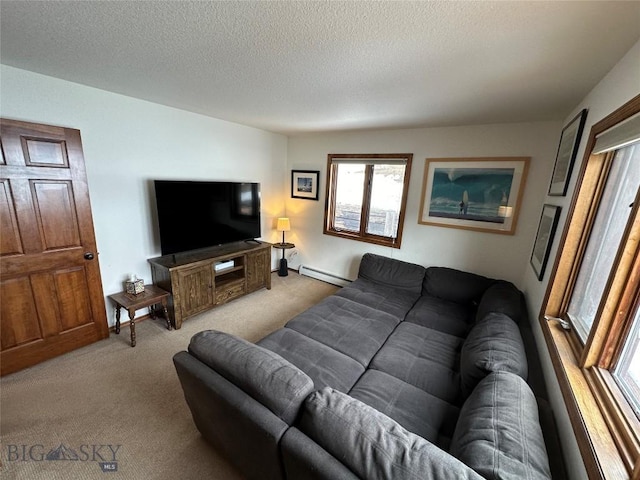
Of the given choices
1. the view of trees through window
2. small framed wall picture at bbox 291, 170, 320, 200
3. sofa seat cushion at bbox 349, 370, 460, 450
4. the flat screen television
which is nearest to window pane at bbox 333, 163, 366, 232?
the view of trees through window

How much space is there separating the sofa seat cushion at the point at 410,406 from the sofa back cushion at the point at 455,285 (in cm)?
150

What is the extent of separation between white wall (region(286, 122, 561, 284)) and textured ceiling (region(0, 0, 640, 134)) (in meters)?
0.40

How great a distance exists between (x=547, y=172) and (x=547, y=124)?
454 mm

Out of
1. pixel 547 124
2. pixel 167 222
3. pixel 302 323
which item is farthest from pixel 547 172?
pixel 167 222

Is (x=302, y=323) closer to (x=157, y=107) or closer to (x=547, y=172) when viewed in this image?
(x=157, y=107)

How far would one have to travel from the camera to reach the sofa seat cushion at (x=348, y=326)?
1909 mm

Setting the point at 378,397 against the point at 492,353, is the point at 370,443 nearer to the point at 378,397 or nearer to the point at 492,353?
the point at 378,397

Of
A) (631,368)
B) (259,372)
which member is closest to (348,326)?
(259,372)

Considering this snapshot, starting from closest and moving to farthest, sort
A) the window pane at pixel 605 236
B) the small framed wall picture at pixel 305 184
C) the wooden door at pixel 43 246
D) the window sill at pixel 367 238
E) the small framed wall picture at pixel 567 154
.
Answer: the window pane at pixel 605 236 → the small framed wall picture at pixel 567 154 → the wooden door at pixel 43 246 → the window sill at pixel 367 238 → the small framed wall picture at pixel 305 184

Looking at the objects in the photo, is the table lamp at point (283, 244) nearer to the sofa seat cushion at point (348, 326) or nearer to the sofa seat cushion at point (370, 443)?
the sofa seat cushion at point (348, 326)

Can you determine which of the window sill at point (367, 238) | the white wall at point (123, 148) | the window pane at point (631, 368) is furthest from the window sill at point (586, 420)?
the white wall at point (123, 148)

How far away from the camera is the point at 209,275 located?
113 inches

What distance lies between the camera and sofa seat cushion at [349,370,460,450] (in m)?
1.29

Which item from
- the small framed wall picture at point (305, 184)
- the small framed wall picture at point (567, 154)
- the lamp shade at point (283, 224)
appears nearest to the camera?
the small framed wall picture at point (567, 154)
